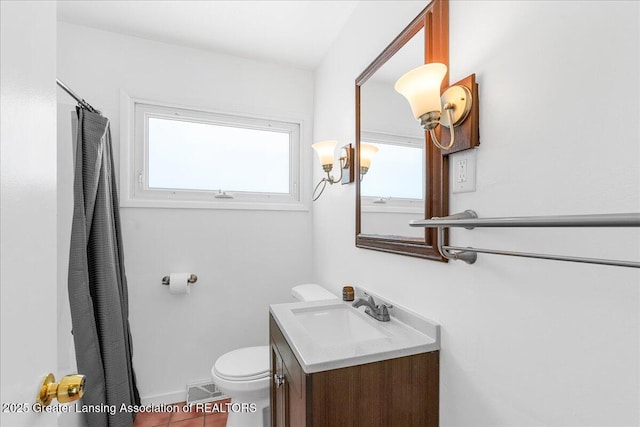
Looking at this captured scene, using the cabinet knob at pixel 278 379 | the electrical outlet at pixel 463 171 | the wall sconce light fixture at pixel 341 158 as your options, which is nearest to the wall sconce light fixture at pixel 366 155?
the wall sconce light fixture at pixel 341 158

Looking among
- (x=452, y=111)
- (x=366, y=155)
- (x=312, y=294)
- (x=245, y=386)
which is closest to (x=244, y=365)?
(x=245, y=386)

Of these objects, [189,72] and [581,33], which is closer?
[581,33]

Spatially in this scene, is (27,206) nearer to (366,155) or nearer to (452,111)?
(452,111)

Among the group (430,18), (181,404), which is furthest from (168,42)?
(181,404)

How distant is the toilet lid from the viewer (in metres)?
1.52

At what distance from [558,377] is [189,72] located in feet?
8.05

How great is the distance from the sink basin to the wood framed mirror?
0.35 m

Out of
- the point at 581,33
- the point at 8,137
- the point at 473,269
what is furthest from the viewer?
the point at 473,269

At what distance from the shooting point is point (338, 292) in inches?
72.8

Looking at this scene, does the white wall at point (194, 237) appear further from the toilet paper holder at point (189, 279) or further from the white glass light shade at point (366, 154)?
the white glass light shade at point (366, 154)

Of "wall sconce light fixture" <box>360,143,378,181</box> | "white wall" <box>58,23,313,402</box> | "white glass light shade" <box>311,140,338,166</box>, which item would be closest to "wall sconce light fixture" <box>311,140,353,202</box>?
"white glass light shade" <box>311,140,338,166</box>

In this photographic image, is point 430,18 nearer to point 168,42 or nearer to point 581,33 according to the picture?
point 581,33

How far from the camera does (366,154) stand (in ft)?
5.00

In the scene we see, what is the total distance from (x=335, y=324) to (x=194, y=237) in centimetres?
121
